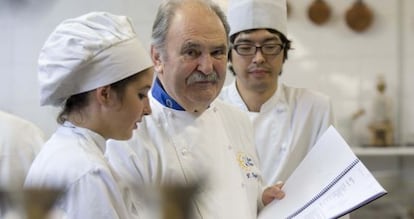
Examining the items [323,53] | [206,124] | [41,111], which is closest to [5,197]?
[41,111]

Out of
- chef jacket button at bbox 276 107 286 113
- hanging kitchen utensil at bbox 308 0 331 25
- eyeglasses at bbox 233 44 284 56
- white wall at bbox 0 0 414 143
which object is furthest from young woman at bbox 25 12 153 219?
hanging kitchen utensil at bbox 308 0 331 25

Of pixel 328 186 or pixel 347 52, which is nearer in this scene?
pixel 328 186

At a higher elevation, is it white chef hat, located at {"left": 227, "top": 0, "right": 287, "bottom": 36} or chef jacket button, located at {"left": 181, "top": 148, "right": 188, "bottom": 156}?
white chef hat, located at {"left": 227, "top": 0, "right": 287, "bottom": 36}

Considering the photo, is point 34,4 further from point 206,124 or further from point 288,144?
point 288,144

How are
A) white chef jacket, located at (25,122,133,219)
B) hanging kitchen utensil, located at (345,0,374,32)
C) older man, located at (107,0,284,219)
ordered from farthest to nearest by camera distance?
hanging kitchen utensil, located at (345,0,374,32) < older man, located at (107,0,284,219) < white chef jacket, located at (25,122,133,219)

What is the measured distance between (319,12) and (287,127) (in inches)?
57.2

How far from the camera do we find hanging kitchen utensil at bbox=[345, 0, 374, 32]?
9.71 feet

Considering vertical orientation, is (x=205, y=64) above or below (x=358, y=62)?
above

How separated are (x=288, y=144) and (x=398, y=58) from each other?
1601mm

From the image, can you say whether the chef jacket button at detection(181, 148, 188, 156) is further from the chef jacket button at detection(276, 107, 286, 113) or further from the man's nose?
the chef jacket button at detection(276, 107, 286, 113)

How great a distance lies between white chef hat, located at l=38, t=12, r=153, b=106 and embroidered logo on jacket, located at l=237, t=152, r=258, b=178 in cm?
44

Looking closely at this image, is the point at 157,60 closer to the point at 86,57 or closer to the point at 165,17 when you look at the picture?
the point at 165,17

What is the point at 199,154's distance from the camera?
1.27 m

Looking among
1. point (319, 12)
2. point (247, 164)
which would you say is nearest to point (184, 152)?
point (247, 164)
